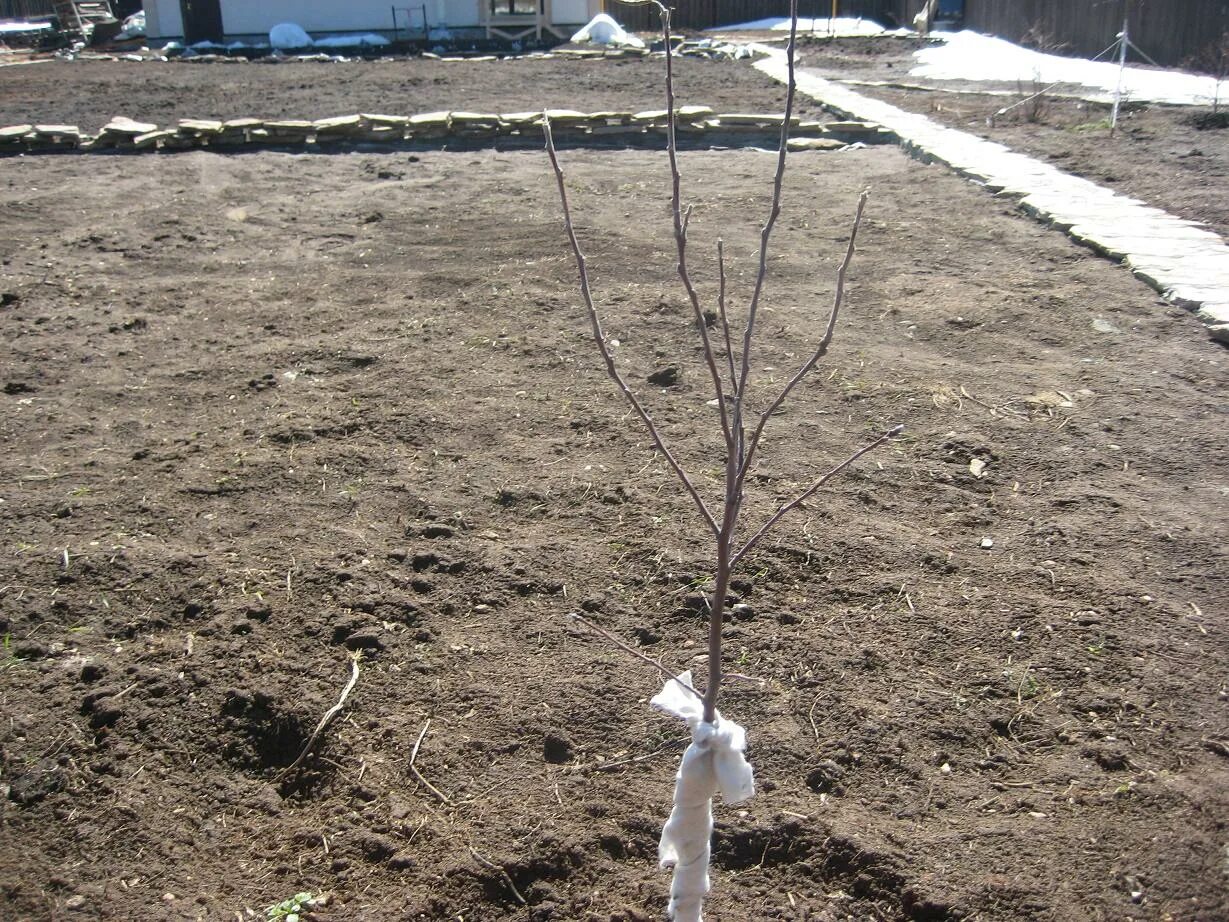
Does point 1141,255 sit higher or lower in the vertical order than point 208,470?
higher

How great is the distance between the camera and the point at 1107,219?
7.26 m

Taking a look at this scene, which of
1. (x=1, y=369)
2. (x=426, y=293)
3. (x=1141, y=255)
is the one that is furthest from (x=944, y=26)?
(x=1, y=369)

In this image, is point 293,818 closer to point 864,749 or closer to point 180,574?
point 180,574

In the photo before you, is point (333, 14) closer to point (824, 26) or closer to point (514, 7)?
point (514, 7)

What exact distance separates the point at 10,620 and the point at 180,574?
515 millimetres

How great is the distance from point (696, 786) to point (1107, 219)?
6862 millimetres

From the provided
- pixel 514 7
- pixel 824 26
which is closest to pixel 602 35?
pixel 514 7

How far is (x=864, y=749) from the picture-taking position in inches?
107

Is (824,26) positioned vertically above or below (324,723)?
above

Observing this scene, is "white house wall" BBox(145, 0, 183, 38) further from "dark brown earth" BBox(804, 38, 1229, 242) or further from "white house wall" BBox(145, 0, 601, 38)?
"dark brown earth" BBox(804, 38, 1229, 242)

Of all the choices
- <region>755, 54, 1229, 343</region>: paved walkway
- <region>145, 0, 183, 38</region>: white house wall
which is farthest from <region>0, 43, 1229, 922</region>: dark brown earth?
<region>145, 0, 183, 38</region>: white house wall

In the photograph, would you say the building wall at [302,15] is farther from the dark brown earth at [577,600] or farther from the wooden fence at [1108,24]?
the dark brown earth at [577,600]

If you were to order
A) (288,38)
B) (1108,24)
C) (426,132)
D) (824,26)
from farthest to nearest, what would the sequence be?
(824,26)
(288,38)
(1108,24)
(426,132)

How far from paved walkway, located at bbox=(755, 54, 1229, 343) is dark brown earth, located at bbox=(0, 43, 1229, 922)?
0.26 metres
